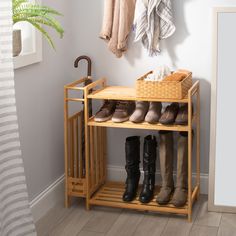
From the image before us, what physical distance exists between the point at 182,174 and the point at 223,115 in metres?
0.44

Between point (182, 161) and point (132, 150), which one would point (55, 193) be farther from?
point (182, 161)

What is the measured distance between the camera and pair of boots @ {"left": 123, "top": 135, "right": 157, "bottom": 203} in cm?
353

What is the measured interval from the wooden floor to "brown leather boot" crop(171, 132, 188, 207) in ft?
0.35

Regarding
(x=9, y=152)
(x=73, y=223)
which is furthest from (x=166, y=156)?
(x=9, y=152)

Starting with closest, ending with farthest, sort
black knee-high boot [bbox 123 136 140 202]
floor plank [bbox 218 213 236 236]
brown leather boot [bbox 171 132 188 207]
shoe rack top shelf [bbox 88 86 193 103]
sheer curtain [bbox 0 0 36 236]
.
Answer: sheer curtain [bbox 0 0 36 236]
floor plank [bbox 218 213 236 236]
shoe rack top shelf [bbox 88 86 193 103]
brown leather boot [bbox 171 132 188 207]
black knee-high boot [bbox 123 136 140 202]

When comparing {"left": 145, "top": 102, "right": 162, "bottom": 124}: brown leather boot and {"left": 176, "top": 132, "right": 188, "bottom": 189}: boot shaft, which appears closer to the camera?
{"left": 145, "top": 102, "right": 162, "bottom": 124}: brown leather boot

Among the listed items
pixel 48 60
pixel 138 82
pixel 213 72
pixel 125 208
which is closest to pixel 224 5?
pixel 213 72

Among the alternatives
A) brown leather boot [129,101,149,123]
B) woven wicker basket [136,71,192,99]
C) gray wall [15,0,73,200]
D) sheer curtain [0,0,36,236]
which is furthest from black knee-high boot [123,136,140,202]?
sheer curtain [0,0,36,236]

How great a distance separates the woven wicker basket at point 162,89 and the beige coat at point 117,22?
1.33 feet

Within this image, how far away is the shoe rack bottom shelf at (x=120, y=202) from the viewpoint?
3.43m

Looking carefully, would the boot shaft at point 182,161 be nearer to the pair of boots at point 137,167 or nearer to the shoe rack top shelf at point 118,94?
the pair of boots at point 137,167

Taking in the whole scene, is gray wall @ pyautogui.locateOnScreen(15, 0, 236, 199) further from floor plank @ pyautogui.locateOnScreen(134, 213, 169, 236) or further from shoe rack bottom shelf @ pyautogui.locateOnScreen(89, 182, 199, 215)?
floor plank @ pyautogui.locateOnScreen(134, 213, 169, 236)

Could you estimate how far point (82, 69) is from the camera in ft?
12.7

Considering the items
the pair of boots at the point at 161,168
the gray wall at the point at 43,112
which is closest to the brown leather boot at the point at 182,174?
the pair of boots at the point at 161,168
